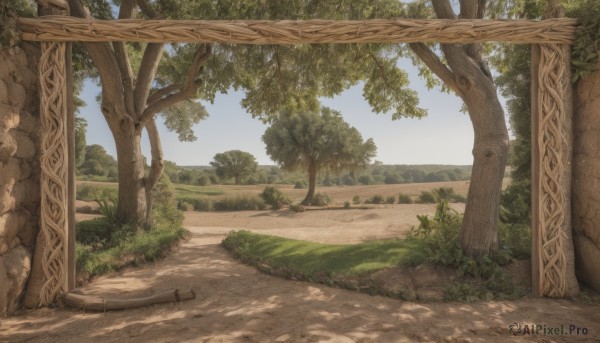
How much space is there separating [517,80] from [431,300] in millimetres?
9236

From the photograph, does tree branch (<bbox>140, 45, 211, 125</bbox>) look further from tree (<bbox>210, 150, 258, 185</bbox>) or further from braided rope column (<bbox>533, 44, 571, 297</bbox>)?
tree (<bbox>210, 150, 258, 185</bbox>)

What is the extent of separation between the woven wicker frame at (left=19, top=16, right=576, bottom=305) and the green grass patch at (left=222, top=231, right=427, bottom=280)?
1.82 meters

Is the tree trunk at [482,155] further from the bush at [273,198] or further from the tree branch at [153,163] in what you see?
the bush at [273,198]

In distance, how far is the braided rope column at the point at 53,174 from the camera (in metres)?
3.79

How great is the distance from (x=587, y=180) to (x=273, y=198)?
1798 centimetres

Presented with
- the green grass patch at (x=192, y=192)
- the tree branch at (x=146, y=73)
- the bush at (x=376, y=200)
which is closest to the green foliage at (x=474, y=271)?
the tree branch at (x=146, y=73)

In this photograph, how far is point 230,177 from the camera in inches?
1811

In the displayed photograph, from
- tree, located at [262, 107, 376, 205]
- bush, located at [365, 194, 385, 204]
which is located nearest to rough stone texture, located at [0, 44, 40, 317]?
tree, located at [262, 107, 376, 205]

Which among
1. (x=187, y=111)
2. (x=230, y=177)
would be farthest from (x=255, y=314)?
(x=230, y=177)

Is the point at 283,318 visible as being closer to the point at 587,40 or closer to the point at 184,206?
the point at 587,40

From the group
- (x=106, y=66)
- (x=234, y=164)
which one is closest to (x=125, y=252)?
(x=106, y=66)

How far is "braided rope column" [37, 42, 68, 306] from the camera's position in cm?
379

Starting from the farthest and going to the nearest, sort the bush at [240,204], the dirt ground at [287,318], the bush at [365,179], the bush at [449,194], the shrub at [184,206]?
1. the bush at [365,179]
2. the bush at [449,194]
3. the bush at [240,204]
4. the shrub at [184,206]
5. the dirt ground at [287,318]

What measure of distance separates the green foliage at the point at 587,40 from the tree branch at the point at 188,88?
21.4ft
